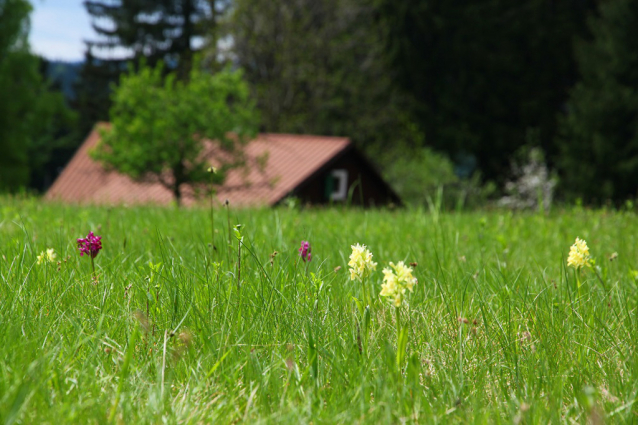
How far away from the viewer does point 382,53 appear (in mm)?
33594

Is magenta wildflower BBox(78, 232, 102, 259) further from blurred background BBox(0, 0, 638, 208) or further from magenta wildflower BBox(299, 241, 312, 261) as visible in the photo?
blurred background BBox(0, 0, 638, 208)

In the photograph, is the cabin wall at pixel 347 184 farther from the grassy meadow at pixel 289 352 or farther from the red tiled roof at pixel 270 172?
the grassy meadow at pixel 289 352

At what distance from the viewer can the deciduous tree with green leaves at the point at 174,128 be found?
25.7 metres

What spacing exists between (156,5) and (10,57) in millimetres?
13653

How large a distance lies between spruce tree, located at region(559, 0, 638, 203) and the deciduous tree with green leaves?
51.0 feet

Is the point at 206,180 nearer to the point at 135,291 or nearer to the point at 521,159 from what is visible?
the point at 521,159

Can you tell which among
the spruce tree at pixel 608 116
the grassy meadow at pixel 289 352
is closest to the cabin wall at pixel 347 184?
the spruce tree at pixel 608 116

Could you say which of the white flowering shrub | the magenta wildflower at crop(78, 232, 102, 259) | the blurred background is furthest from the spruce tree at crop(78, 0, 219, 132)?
the magenta wildflower at crop(78, 232, 102, 259)

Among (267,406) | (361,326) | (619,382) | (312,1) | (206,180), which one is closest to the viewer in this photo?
(267,406)

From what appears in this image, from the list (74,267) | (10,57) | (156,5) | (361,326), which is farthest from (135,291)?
(156,5)

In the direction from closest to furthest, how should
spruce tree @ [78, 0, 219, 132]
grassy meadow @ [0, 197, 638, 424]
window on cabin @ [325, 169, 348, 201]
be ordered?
grassy meadow @ [0, 197, 638, 424], window on cabin @ [325, 169, 348, 201], spruce tree @ [78, 0, 219, 132]

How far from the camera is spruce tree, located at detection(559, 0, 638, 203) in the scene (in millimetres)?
28688

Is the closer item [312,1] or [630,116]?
[630,116]

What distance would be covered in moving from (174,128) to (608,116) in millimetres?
19976
